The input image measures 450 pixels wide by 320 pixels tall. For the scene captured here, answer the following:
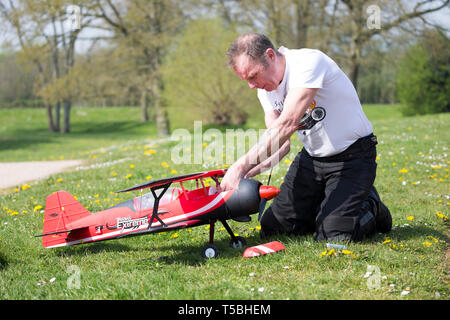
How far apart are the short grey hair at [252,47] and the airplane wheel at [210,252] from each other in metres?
1.86

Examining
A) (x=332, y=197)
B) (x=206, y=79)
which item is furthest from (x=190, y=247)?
(x=206, y=79)

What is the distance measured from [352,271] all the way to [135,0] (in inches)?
1068

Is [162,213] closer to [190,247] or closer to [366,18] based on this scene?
[190,247]

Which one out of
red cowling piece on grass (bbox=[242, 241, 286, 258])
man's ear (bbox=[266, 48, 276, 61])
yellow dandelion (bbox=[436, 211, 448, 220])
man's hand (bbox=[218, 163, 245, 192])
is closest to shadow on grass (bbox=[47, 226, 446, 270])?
red cowling piece on grass (bbox=[242, 241, 286, 258])

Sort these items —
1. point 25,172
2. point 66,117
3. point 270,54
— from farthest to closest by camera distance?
point 66,117, point 25,172, point 270,54

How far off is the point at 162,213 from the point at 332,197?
181 centimetres

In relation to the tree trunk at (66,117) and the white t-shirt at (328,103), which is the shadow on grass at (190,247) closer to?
the white t-shirt at (328,103)

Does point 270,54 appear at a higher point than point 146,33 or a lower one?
lower

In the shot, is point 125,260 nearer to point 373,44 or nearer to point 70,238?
point 70,238

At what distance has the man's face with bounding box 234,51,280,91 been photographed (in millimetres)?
3584

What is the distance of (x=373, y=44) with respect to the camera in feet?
87.6

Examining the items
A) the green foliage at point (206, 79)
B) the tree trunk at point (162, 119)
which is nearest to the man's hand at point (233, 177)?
the green foliage at point (206, 79)

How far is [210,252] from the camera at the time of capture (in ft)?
13.1

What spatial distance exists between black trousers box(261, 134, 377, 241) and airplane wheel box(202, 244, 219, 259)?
885 mm
